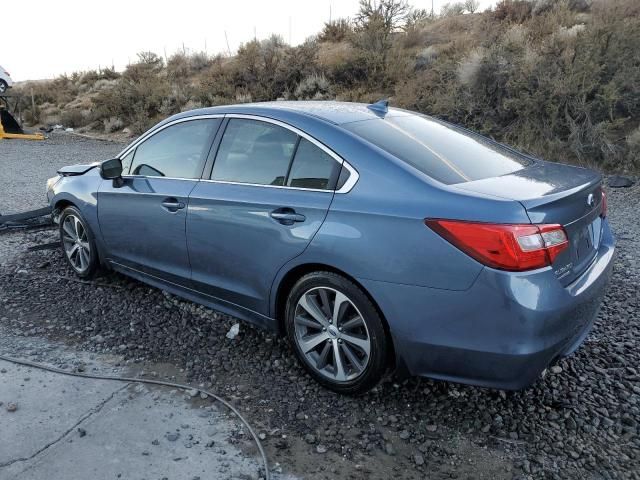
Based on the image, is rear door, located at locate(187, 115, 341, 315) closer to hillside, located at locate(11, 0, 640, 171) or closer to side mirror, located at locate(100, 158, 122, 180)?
side mirror, located at locate(100, 158, 122, 180)

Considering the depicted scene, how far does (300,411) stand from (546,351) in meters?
1.33

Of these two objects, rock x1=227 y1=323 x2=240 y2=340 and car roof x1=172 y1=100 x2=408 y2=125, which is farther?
rock x1=227 y1=323 x2=240 y2=340

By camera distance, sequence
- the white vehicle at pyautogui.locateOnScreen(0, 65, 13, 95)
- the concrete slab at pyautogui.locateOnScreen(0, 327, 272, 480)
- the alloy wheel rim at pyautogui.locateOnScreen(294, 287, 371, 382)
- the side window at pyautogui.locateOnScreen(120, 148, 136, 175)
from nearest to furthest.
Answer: the concrete slab at pyautogui.locateOnScreen(0, 327, 272, 480) < the alloy wheel rim at pyautogui.locateOnScreen(294, 287, 371, 382) < the side window at pyautogui.locateOnScreen(120, 148, 136, 175) < the white vehicle at pyautogui.locateOnScreen(0, 65, 13, 95)

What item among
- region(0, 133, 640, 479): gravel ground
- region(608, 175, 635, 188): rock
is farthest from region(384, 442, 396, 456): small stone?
region(608, 175, 635, 188): rock

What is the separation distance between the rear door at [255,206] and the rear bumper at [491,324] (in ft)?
1.98

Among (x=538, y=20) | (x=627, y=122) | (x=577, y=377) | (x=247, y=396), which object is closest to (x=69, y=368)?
(x=247, y=396)

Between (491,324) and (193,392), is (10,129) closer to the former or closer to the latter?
(193,392)

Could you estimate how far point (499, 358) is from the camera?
2672 mm

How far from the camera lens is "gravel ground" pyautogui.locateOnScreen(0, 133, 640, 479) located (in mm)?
2723

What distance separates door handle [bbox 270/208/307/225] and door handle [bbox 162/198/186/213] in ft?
2.92

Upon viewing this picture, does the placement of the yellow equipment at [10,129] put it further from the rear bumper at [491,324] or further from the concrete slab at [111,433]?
the rear bumper at [491,324]

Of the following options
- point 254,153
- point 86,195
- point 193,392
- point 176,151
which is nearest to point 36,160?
point 86,195

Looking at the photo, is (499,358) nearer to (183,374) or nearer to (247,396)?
(247,396)

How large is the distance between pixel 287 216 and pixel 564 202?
4.79ft
